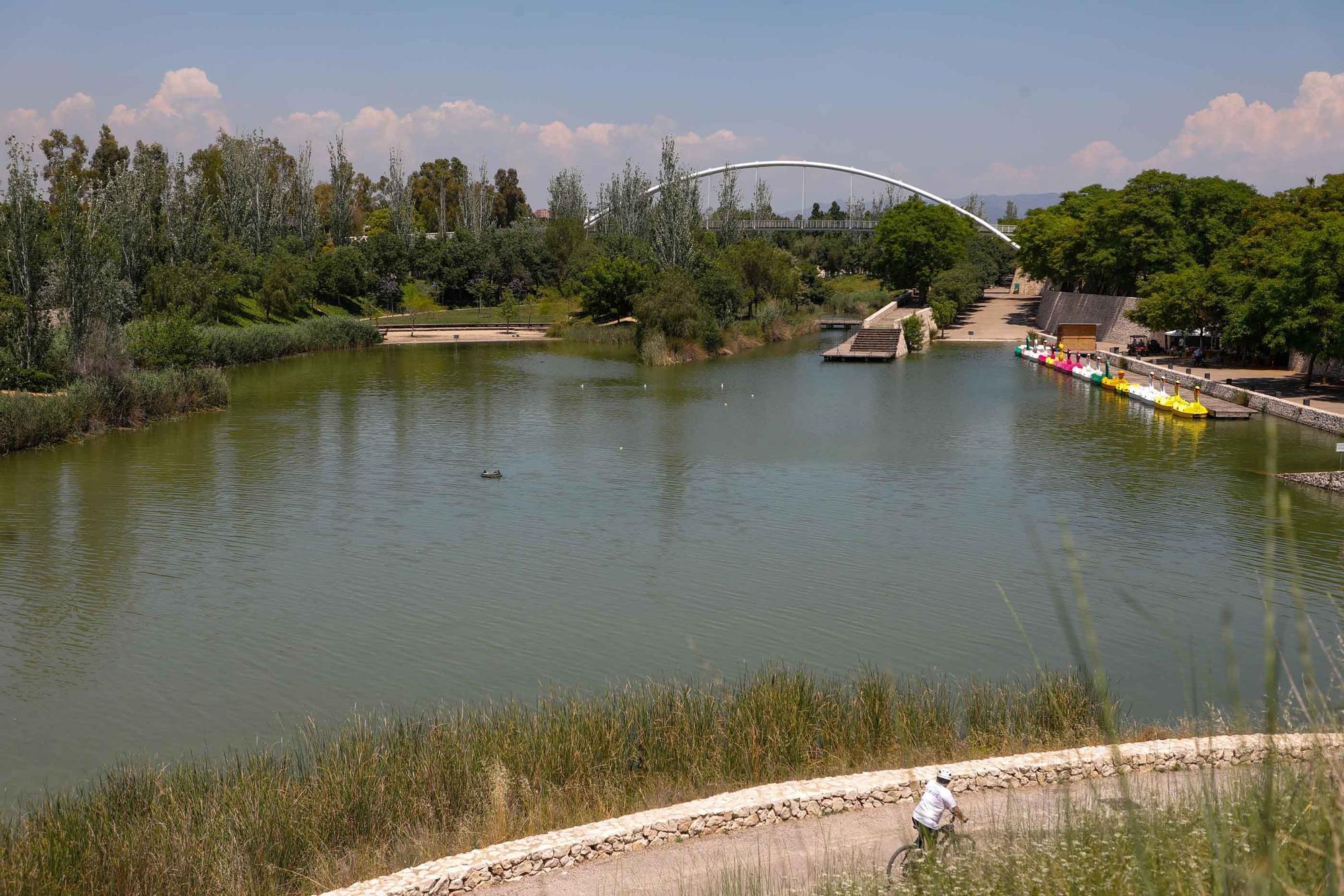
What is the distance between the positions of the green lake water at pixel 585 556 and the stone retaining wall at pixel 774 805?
3.78 feet

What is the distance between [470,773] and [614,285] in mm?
54396

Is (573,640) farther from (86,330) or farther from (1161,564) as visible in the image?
(86,330)

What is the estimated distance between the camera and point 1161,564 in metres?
19.5

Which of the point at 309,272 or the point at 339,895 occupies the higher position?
the point at 309,272

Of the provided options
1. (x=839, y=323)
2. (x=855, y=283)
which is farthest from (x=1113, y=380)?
(x=855, y=283)

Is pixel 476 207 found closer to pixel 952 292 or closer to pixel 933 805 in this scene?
pixel 952 292

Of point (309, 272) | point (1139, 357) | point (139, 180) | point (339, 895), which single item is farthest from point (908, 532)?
point (309, 272)

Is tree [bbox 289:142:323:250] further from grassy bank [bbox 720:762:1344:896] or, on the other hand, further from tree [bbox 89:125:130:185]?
grassy bank [bbox 720:762:1344:896]

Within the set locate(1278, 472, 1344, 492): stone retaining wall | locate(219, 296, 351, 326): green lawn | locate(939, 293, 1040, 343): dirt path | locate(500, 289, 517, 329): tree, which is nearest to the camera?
locate(1278, 472, 1344, 492): stone retaining wall

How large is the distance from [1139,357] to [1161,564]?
31.3m

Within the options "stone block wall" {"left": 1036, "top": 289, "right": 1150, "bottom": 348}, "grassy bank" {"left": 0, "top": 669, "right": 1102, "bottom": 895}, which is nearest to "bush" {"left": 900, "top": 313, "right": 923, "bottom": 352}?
"stone block wall" {"left": 1036, "top": 289, "right": 1150, "bottom": 348}

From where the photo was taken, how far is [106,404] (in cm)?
3228

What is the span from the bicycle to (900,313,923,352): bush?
50676 mm

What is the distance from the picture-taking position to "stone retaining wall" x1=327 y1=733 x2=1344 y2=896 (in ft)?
27.5
